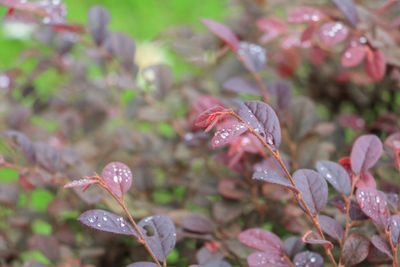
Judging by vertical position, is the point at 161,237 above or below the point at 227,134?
below

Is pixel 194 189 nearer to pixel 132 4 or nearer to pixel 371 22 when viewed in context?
pixel 371 22

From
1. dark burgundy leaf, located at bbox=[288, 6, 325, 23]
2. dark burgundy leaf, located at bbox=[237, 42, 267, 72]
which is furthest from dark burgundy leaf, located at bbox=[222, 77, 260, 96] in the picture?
A: dark burgundy leaf, located at bbox=[288, 6, 325, 23]

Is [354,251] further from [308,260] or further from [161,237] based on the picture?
[161,237]

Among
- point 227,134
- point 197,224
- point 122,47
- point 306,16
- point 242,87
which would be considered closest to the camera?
point 227,134

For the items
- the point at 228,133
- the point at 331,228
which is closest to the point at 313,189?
the point at 331,228

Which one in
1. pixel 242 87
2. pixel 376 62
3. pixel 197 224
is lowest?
pixel 197 224

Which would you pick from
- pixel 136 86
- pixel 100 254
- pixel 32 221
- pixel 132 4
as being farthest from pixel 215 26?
pixel 132 4

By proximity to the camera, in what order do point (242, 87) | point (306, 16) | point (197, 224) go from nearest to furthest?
point (197, 224) < point (306, 16) < point (242, 87)
